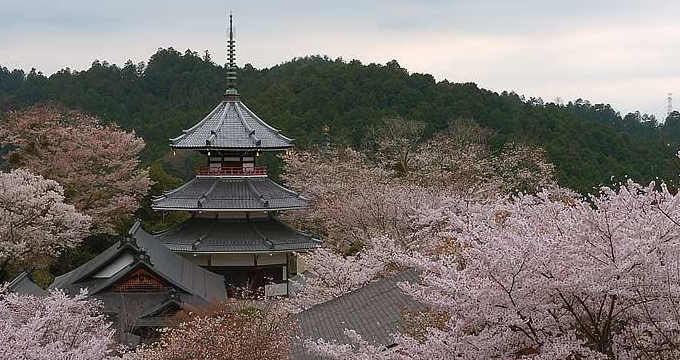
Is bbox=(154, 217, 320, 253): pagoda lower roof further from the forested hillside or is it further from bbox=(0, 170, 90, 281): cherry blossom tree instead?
the forested hillside

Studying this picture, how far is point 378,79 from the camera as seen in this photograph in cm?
4672

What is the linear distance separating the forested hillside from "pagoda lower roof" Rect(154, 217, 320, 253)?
15.3 m

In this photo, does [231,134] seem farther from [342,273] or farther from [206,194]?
[342,273]

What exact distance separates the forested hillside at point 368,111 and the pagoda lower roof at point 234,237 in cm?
1531

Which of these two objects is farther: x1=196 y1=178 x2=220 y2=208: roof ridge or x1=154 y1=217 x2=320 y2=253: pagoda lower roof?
x1=196 y1=178 x2=220 y2=208: roof ridge

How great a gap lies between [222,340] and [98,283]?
871cm

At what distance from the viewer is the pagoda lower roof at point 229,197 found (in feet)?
76.0

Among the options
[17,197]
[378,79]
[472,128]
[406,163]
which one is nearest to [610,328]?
[17,197]

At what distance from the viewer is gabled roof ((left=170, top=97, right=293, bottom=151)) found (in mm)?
23844

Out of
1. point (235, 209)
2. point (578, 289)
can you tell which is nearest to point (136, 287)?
point (235, 209)

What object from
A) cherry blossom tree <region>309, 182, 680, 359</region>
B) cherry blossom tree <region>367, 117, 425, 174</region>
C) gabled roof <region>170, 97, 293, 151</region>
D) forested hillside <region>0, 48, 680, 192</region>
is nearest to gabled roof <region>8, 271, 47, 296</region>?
gabled roof <region>170, 97, 293, 151</region>

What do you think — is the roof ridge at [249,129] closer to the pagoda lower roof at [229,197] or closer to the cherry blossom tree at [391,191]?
the pagoda lower roof at [229,197]

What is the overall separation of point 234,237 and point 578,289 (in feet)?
56.2

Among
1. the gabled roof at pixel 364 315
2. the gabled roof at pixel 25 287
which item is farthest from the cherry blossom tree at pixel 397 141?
the gabled roof at pixel 364 315
